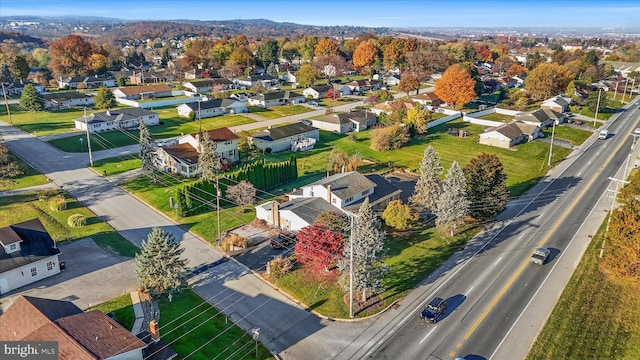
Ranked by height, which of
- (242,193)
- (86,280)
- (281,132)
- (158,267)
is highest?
(281,132)

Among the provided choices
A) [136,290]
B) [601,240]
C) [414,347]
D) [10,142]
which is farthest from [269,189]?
[10,142]

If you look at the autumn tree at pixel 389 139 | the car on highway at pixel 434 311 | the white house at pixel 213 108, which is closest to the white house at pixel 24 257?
the car on highway at pixel 434 311

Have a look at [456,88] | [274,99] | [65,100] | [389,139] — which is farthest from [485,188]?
[65,100]

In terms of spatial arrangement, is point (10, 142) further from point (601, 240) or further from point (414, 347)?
point (601, 240)

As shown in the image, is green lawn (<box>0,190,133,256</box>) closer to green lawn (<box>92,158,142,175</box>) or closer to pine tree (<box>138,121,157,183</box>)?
green lawn (<box>92,158,142,175</box>)

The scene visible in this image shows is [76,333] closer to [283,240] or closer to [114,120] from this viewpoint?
[283,240]

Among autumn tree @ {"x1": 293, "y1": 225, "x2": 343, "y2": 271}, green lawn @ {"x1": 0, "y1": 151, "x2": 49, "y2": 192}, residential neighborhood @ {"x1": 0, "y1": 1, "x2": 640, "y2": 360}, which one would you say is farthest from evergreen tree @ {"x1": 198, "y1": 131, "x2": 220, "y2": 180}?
autumn tree @ {"x1": 293, "y1": 225, "x2": 343, "y2": 271}
